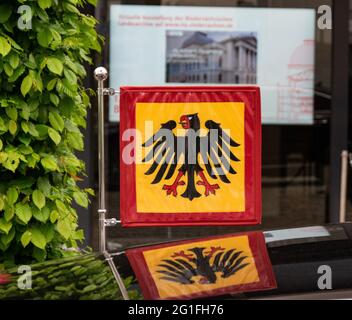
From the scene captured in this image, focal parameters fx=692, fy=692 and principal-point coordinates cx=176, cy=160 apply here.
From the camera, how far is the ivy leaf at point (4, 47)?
346 centimetres

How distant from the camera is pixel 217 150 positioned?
4.04 metres

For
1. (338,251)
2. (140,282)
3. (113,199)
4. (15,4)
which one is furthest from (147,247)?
(113,199)

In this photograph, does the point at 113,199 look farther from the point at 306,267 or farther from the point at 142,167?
the point at 306,267

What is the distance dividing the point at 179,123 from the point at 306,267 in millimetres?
1908

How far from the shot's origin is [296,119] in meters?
7.38

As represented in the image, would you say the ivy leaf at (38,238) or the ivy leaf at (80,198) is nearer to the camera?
the ivy leaf at (38,238)

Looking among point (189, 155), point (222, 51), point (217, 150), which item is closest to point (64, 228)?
point (189, 155)

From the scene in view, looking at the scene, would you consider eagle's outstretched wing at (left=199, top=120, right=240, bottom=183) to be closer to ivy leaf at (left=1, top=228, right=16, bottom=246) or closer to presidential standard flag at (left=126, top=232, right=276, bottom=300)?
presidential standard flag at (left=126, top=232, right=276, bottom=300)

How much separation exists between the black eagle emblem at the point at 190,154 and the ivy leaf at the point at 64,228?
0.58m

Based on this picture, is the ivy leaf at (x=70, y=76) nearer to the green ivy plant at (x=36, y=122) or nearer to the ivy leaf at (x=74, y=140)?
the green ivy plant at (x=36, y=122)

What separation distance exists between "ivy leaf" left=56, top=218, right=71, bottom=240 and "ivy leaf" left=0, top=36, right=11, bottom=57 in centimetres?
94

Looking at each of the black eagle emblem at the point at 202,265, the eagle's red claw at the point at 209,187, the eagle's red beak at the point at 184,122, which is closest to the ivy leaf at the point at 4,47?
the eagle's red beak at the point at 184,122

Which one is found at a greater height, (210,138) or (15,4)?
(15,4)

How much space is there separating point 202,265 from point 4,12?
1.91 m
